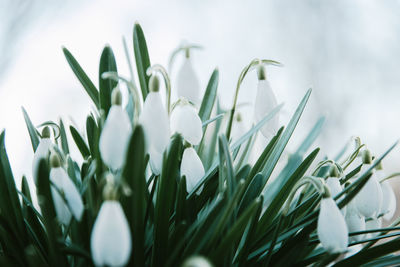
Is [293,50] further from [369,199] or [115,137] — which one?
[115,137]

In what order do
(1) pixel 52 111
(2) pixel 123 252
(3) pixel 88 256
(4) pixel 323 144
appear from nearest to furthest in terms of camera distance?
(2) pixel 123 252, (3) pixel 88 256, (1) pixel 52 111, (4) pixel 323 144

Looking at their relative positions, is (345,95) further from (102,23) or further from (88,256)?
(88,256)

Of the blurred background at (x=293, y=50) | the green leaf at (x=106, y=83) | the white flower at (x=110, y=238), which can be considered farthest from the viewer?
the blurred background at (x=293, y=50)

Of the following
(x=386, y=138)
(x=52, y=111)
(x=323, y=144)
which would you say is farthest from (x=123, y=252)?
(x=386, y=138)

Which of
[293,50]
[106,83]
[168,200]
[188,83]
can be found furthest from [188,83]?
[293,50]

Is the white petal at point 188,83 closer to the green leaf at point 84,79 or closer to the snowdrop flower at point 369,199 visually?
the green leaf at point 84,79

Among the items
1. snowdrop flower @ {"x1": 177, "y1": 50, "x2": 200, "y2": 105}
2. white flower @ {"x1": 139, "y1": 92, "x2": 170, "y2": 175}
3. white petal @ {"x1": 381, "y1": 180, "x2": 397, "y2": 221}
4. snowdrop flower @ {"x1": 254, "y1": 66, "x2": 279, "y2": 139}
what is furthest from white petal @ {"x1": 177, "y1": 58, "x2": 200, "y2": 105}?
white petal @ {"x1": 381, "y1": 180, "x2": 397, "y2": 221}

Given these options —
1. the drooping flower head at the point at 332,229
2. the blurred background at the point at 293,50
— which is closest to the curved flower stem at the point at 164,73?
the drooping flower head at the point at 332,229
